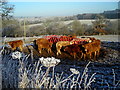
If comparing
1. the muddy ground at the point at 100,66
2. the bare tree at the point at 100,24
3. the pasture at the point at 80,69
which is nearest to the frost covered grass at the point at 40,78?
the pasture at the point at 80,69

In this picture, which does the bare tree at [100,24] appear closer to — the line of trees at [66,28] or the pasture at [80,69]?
the line of trees at [66,28]

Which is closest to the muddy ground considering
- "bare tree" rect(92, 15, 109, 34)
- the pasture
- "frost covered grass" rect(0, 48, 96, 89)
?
the pasture

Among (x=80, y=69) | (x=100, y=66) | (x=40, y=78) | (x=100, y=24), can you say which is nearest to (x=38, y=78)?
(x=40, y=78)

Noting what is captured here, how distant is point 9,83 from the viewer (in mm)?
2125

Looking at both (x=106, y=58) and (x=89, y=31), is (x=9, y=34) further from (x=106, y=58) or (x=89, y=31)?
(x=106, y=58)

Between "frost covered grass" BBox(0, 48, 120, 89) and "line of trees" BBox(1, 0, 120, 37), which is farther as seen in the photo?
"line of trees" BBox(1, 0, 120, 37)

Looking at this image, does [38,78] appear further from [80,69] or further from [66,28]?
[66,28]

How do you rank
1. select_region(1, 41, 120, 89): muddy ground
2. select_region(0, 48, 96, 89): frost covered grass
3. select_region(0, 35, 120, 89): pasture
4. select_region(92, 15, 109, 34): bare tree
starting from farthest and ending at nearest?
select_region(92, 15, 109, 34): bare tree → select_region(1, 41, 120, 89): muddy ground → select_region(0, 35, 120, 89): pasture → select_region(0, 48, 96, 89): frost covered grass

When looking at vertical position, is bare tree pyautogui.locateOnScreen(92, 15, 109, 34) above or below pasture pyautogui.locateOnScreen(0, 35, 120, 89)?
above

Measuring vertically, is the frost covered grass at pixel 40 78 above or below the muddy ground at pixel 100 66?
above

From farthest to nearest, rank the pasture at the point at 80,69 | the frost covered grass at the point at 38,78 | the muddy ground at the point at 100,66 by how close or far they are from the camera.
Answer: the muddy ground at the point at 100,66 → the pasture at the point at 80,69 → the frost covered grass at the point at 38,78

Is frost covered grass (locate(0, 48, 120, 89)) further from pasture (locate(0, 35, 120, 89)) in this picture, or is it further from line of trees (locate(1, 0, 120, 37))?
line of trees (locate(1, 0, 120, 37))

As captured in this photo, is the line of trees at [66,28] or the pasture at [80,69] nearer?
the pasture at [80,69]

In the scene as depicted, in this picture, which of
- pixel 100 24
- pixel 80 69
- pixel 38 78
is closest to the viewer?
pixel 38 78
